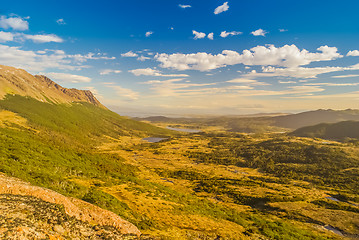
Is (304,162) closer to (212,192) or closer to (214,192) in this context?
(214,192)

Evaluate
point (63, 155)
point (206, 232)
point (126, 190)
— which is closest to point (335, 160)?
point (206, 232)

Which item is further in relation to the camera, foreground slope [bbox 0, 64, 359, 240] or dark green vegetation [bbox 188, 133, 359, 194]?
dark green vegetation [bbox 188, 133, 359, 194]

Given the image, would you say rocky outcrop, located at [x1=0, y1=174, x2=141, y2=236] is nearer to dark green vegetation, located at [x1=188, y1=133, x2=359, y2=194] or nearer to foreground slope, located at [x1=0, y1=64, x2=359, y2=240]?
foreground slope, located at [x1=0, y1=64, x2=359, y2=240]

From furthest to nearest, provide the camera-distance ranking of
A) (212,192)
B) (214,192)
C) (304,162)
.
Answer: (304,162) → (214,192) → (212,192)

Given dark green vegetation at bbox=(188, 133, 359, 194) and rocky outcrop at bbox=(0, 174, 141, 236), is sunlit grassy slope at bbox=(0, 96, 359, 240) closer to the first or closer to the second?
dark green vegetation at bbox=(188, 133, 359, 194)

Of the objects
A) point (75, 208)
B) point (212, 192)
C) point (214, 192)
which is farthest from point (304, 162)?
point (75, 208)

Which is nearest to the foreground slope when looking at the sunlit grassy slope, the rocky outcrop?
the sunlit grassy slope

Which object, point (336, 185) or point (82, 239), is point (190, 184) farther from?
point (336, 185)

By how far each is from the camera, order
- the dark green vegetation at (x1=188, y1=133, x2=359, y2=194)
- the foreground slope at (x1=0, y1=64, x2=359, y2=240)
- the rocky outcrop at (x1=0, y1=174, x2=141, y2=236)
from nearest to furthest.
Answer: the rocky outcrop at (x1=0, y1=174, x2=141, y2=236) < the foreground slope at (x1=0, y1=64, x2=359, y2=240) < the dark green vegetation at (x1=188, y1=133, x2=359, y2=194)

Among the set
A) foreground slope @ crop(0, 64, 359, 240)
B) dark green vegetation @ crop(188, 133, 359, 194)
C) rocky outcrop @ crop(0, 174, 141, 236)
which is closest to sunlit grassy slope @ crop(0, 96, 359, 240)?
foreground slope @ crop(0, 64, 359, 240)

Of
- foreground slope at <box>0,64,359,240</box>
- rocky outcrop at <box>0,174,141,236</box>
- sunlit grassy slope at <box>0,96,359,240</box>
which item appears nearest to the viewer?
rocky outcrop at <box>0,174,141,236</box>

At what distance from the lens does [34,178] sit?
34.3 m

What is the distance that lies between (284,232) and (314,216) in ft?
77.8

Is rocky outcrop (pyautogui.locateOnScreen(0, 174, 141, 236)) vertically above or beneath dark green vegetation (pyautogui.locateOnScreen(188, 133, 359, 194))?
above
